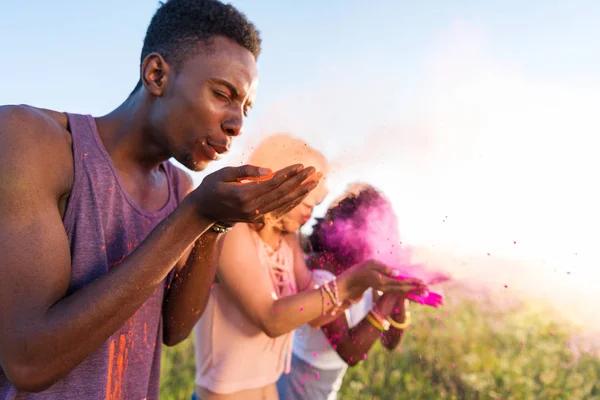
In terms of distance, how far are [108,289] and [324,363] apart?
8.27 ft

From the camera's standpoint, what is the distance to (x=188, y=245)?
1.77 metres

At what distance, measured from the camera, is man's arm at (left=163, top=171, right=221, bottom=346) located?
7.83 ft

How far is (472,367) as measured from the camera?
6.73m

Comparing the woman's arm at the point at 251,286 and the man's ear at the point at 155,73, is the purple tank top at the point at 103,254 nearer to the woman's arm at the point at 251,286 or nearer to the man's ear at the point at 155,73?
the man's ear at the point at 155,73

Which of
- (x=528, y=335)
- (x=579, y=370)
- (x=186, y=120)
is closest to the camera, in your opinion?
(x=186, y=120)

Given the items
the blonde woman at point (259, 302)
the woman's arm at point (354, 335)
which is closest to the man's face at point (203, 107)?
the blonde woman at point (259, 302)

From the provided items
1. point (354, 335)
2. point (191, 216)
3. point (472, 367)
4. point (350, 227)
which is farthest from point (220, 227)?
point (472, 367)

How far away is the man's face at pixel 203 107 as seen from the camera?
6.88ft

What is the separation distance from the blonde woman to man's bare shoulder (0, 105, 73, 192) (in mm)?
1093

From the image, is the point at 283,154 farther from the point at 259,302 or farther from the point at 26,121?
the point at 26,121

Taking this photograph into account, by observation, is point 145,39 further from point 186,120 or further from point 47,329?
point 47,329

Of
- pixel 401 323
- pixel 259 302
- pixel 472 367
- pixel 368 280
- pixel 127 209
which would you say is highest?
pixel 127 209

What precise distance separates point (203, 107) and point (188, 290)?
34.3 inches

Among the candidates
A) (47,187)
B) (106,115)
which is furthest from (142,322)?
(106,115)
